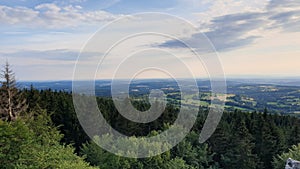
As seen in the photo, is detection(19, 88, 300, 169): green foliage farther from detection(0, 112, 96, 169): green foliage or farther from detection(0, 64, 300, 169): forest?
detection(0, 112, 96, 169): green foliage

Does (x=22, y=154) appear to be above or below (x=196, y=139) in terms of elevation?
above

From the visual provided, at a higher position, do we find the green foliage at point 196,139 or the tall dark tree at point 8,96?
the tall dark tree at point 8,96

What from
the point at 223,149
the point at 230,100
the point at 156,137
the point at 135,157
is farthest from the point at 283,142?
the point at 230,100

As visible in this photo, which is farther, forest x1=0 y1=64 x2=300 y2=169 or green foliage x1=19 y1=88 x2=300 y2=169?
green foliage x1=19 y1=88 x2=300 y2=169

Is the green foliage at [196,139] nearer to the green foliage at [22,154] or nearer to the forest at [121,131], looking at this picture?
the forest at [121,131]

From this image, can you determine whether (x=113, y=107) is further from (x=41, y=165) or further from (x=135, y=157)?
(x=41, y=165)

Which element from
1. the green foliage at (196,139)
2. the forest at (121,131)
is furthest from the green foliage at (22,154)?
the green foliage at (196,139)

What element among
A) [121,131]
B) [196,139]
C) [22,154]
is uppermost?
[22,154]

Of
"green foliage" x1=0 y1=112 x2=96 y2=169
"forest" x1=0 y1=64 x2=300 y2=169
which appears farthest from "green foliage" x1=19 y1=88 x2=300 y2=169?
"green foliage" x1=0 y1=112 x2=96 y2=169

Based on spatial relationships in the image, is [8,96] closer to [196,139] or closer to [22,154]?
[22,154]

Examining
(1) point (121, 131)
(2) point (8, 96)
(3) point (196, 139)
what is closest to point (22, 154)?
(2) point (8, 96)
